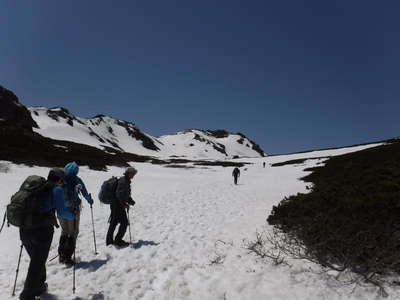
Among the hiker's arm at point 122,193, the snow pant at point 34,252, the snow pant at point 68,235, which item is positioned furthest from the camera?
the hiker's arm at point 122,193

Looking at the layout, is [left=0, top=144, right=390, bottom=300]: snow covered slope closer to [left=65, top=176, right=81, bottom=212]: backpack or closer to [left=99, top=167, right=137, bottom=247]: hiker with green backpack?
[left=99, top=167, right=137, bottom=247]: hiker with green backpack

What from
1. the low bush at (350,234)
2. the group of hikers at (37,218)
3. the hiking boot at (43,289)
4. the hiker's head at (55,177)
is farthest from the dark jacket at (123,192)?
the low bush at (350,234)

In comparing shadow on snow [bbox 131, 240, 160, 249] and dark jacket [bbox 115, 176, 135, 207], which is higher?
dark jacket [bbox 115, 176, 135, 207]

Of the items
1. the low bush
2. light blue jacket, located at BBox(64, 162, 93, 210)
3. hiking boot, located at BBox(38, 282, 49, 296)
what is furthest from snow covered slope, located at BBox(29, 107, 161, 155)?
the low bush

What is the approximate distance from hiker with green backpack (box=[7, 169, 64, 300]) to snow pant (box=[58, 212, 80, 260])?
1.39 meters

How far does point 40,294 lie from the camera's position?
4.76 m

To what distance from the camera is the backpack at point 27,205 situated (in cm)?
402

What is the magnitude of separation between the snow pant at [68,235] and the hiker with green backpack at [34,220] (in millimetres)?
1387

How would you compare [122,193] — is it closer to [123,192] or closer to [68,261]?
[123,192]

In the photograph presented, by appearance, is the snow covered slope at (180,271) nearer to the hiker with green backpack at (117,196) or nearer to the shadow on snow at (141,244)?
the shadow on snow at (141,244)

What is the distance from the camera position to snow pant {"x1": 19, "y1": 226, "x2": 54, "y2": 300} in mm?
4281

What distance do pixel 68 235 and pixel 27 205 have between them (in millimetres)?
2263

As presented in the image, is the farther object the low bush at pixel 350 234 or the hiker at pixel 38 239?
the low bush at pixel 350 234

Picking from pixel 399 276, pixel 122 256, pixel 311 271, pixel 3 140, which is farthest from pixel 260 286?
pixel 3 140
